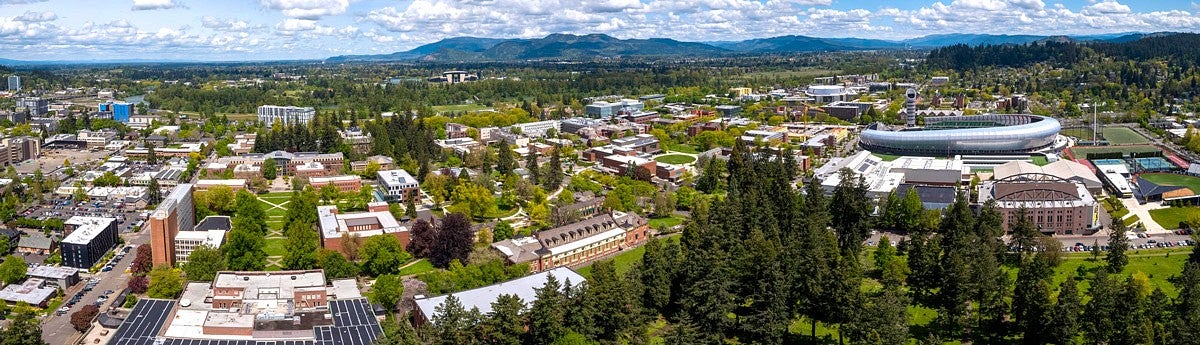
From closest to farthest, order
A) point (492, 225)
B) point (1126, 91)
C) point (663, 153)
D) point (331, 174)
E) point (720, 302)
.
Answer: point (720, 302) < point (492, 225) < point (331, 174) < point (663, 153) < point (1126, 91)

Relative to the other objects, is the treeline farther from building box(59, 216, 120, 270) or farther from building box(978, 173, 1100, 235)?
building box(59, 216, 120, 270)

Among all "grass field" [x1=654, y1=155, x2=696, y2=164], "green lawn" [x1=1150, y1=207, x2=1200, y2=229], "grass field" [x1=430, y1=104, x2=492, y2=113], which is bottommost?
"green lawn" [x1=1150, y1=207, x2=1200, y2=229]

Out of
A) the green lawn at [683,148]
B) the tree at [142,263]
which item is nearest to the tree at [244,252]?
the tree at [142,263]

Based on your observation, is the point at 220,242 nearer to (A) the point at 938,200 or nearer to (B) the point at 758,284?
(B) the point at 758,284

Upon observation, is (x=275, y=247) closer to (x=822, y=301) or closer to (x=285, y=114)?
(x=822, y=301)

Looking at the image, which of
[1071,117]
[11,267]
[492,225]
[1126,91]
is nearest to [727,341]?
[492,225]

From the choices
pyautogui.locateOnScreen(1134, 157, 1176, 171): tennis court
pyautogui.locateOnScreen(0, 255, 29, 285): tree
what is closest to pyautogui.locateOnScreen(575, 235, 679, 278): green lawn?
pyautogui.locateOnScreen(0, 255, 29, 285): tree
